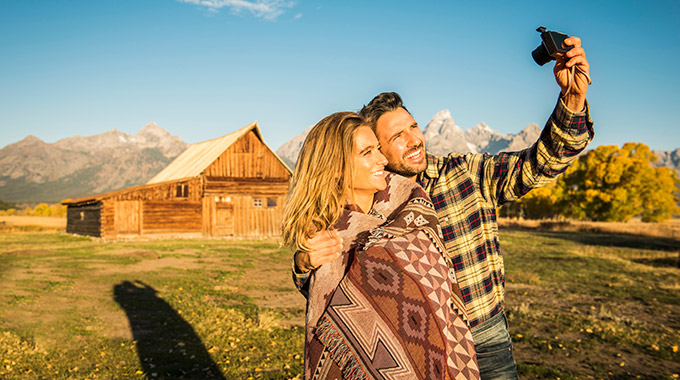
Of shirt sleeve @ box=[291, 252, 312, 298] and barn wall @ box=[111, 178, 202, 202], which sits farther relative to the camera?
barn wall @ box=[111, 178, 202, 202]

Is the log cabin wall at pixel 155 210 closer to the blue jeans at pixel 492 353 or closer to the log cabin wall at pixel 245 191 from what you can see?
the log cabin wall at pixel 245 191

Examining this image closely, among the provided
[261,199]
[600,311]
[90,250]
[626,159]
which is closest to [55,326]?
[600,311]

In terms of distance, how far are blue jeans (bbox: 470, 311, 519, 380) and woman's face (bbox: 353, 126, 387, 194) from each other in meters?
0.93

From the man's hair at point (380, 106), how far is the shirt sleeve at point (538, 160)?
0.55 m

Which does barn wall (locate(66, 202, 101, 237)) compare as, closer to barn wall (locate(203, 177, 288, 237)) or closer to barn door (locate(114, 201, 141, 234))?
barn door (locate(114, 201, 141, 234))

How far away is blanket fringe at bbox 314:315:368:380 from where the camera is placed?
79.7 inches

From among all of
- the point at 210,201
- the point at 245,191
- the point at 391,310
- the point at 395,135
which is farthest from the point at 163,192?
the point at 391,310

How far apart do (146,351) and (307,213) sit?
5.64 metres

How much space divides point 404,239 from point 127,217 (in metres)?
26.1

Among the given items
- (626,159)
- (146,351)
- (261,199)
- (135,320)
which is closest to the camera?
(146,351)

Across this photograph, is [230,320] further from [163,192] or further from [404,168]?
[163,192]

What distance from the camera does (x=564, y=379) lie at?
577 centimetres

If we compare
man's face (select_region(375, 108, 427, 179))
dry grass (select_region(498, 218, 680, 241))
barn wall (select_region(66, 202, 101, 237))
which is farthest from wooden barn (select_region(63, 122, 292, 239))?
man's face (select_region(375, 108, 427, 179))

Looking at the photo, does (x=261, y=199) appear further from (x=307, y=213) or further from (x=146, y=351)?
(x=307, y=213)
